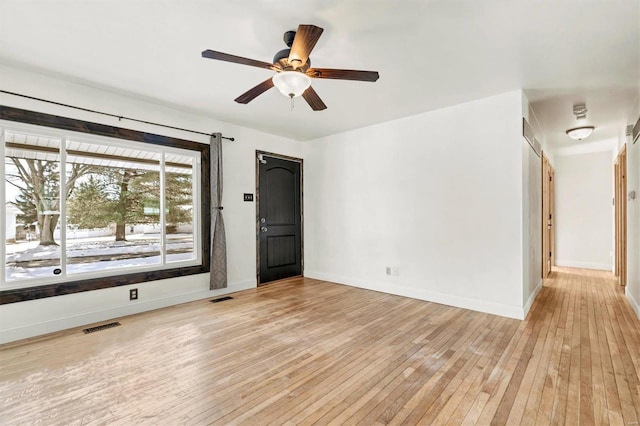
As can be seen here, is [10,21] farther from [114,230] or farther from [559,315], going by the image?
[559,315]

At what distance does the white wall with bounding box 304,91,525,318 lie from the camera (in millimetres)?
3574

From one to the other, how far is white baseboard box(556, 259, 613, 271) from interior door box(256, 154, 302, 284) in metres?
5.80

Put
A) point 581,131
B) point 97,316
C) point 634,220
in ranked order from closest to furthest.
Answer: point 97,316, point 634,220, point 581,131

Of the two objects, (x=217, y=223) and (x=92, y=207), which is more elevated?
(x=92, y=207)

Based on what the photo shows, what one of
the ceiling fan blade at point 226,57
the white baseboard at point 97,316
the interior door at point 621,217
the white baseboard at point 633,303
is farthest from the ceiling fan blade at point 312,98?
the interior door at point 621,217

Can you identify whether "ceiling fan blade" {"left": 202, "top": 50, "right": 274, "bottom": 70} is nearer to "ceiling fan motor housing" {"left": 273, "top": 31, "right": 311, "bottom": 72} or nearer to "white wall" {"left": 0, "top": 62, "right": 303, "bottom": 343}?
"ceiling fan motor housing" {"left": 273, "top": 31, "right": 311, "bottom": 72}

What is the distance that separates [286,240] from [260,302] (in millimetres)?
1655

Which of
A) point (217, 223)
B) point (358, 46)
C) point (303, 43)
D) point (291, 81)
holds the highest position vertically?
point (358, 46)

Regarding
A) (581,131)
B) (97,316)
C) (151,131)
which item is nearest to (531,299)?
(581,131)

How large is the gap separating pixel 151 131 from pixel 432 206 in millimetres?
3868

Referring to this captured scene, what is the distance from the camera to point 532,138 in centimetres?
404

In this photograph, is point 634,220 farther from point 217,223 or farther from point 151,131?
point 151,131

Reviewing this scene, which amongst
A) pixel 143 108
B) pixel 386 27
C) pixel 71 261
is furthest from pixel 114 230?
pixel 386 27

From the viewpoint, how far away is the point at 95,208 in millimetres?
3584
